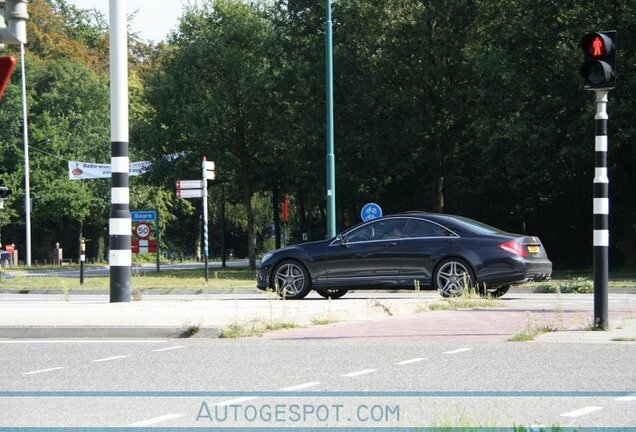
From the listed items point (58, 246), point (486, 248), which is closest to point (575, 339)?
point (486, 248)

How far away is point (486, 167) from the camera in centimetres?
3694

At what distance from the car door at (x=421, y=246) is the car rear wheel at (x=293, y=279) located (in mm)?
1720

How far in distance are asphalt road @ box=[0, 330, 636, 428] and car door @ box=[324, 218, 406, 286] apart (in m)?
6.87

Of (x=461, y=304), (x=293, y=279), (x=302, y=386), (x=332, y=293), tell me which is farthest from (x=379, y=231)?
(x=302, y=386)

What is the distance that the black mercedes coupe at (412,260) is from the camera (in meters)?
17.6

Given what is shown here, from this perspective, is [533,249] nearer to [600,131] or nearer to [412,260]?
[412,260]

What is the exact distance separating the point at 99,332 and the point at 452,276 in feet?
24.7

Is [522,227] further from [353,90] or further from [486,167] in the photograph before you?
[353,90]

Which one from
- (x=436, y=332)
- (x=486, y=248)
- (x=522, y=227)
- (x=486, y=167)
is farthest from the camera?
(x=522, y=227)

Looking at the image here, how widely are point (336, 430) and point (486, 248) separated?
11440 millimetres

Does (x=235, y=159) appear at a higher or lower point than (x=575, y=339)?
higher

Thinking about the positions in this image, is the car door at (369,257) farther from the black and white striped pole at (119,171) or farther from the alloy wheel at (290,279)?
the black and white striped pole at (119,171)

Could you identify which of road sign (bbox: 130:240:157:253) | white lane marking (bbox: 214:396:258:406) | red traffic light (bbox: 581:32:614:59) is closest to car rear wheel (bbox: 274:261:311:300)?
red traffic light (bbox: 581:32:614:59)

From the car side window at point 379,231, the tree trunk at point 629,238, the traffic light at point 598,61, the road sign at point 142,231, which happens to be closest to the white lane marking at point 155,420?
the traffic light at point 598,61
